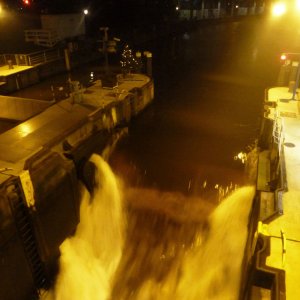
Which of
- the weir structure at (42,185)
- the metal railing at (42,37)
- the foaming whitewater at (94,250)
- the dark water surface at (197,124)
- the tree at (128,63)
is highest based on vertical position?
the metal railing at (42,37)

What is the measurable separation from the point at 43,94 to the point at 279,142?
60.1 feet

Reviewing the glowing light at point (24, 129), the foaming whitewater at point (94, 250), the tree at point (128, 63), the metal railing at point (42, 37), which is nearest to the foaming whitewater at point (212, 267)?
the foaming whitewater at point (94, 250)

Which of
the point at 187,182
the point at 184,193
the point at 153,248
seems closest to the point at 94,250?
the point at 153,248

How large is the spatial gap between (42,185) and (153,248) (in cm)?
526

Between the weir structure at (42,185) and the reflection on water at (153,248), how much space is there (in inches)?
42.2

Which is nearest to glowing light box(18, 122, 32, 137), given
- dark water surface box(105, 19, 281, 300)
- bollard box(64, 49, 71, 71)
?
dark water surface box(105, 19, 281, 300)

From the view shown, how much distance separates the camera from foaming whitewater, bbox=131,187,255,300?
10781 mm

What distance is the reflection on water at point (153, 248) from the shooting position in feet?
36.5

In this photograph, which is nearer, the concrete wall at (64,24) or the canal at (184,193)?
the canal at (184,193)

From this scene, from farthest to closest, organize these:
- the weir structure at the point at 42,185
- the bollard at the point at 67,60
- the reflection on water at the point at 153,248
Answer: the bollard at the point at 67,60, the reflection on water at the point at 153,248, the weir structure at the point at 42,185

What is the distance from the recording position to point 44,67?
94.3ft

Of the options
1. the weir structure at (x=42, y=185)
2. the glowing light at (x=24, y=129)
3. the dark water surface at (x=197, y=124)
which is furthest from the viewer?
the dark water surface at (x=197, y=124)

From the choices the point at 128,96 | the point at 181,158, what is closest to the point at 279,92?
the point at 181,158

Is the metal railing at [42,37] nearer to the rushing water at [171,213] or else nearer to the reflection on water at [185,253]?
the rushing water at [171,213]
